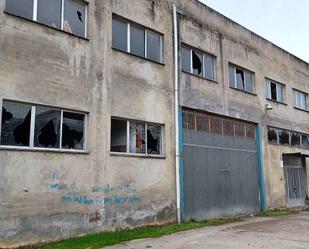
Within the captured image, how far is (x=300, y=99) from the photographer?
2148cm

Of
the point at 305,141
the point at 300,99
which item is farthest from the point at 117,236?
the point at 300,99

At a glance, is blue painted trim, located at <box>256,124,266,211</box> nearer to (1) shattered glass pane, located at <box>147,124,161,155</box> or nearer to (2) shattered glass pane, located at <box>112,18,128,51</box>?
(1) shattered glass pane, located at <box>147,124,161,155</box>

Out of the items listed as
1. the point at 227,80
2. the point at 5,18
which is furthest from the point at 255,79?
the point at 5,18

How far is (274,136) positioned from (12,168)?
45.1 ft

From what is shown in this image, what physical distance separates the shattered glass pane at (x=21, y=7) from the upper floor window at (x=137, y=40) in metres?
2.86

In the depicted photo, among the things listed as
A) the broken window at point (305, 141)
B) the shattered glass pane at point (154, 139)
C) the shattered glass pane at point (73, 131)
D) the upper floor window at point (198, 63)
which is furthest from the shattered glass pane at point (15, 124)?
the broken window at point (305, 141)

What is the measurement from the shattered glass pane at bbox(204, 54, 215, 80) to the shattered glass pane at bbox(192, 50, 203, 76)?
0.31m

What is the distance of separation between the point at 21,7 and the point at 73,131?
11.6ft

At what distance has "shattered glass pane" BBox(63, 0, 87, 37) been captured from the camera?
10531 millimetres

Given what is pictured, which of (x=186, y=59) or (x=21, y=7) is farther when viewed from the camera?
(x=186, y=59)

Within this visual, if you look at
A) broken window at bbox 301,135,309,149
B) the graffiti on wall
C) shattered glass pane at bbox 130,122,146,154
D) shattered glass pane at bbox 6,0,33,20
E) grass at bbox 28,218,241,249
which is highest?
shattered glass pane at bbox 6,0,33,20

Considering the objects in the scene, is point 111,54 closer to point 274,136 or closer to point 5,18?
point 5,18

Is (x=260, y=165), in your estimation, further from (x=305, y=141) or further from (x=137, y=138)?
(x=137, y=138)

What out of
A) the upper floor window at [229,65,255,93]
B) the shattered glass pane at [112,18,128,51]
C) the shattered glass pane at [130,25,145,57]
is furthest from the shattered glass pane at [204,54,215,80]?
the shattered glass pane at [112,18,128,51]
